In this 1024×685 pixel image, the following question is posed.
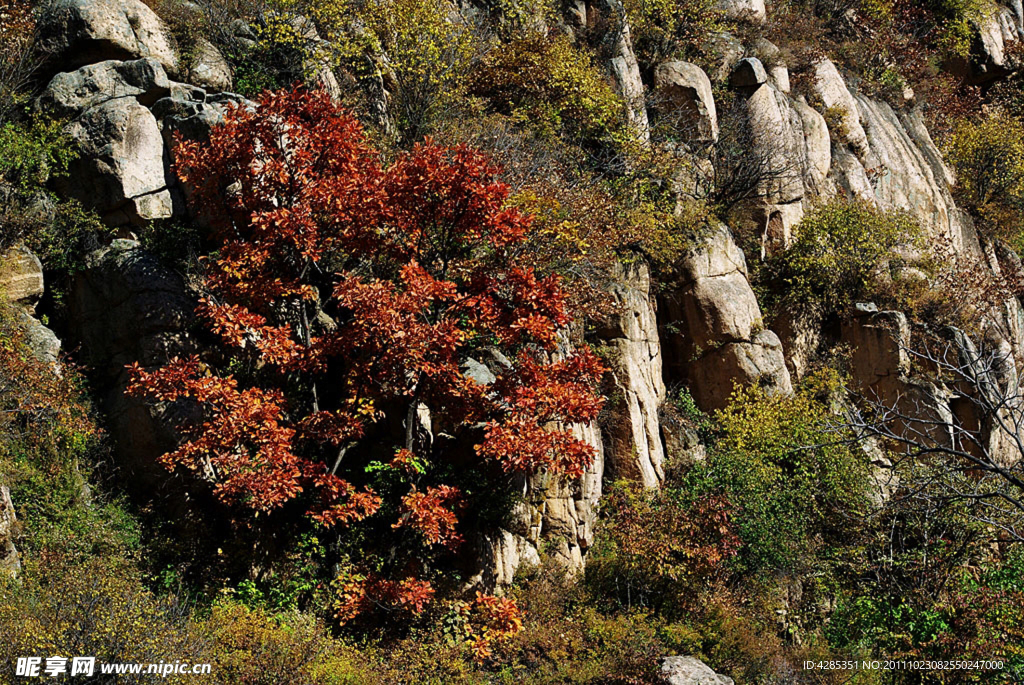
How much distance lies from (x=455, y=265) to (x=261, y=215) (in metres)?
2.85

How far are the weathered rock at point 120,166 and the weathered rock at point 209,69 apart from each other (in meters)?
2.32

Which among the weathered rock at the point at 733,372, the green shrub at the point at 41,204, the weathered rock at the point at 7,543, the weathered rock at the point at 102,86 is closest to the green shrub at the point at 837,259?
the weathered rock at the point at 733,372

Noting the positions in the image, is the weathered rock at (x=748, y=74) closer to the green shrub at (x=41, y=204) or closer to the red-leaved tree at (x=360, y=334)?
the red-leaved tree at (x=360, y=334)

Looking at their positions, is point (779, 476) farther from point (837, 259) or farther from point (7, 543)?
point (7, 543)

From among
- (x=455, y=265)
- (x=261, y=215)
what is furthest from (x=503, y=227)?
(x=261, y=215)

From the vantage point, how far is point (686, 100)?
21.7 m

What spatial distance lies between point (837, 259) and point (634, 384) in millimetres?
7272

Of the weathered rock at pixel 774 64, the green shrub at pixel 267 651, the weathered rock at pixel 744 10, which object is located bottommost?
the green shrub at pixel 267 651

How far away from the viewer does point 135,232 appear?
44.4 ft

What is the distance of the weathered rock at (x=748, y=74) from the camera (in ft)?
75.3

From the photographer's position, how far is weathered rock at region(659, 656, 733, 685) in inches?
427

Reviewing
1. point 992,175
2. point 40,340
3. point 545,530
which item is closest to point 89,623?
point 40,340

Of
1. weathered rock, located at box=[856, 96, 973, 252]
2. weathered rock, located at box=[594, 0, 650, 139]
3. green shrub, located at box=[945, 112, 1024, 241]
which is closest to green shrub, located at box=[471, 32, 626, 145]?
weathered rock, located at box=[594, 0, 650, 139]

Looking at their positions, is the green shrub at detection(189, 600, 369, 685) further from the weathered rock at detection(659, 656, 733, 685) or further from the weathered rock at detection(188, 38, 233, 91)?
the weathered rock at detection(188, 38, 233, 91)
